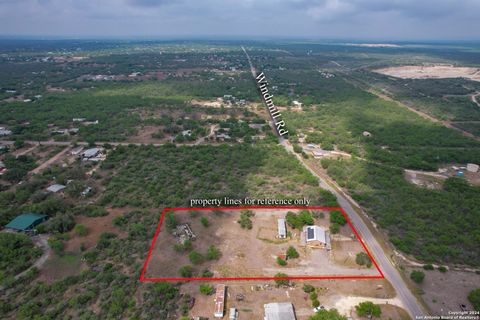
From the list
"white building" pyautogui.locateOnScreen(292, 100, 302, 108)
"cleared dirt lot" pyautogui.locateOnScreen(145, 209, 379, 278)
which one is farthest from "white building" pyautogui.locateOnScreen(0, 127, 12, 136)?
"white building" pyautogui.locateOnScreen(292, 100, 302, 108)

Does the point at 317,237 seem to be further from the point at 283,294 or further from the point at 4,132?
the point at 4,132

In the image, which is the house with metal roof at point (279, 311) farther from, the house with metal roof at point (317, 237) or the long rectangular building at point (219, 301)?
the house with metal roof at point (317, 237)

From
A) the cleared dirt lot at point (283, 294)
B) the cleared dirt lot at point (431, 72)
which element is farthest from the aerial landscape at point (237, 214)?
the cleared dirt lot at point (431, 72)

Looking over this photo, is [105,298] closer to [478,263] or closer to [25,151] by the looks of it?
[478,263]

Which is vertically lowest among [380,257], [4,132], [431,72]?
[380,257]

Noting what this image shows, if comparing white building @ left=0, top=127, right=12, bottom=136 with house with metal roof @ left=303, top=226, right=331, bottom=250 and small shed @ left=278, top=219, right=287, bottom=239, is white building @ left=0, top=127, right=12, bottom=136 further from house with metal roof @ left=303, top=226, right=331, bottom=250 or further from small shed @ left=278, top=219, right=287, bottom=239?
house with metal roof @ left=303, top=226, right=331, bottom=250

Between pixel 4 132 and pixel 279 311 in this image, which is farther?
pixel 4 132

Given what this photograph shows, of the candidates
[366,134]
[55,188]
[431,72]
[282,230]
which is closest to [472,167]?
[366,134]

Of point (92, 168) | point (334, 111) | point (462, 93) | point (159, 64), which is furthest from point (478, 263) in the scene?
point (159, 64)
